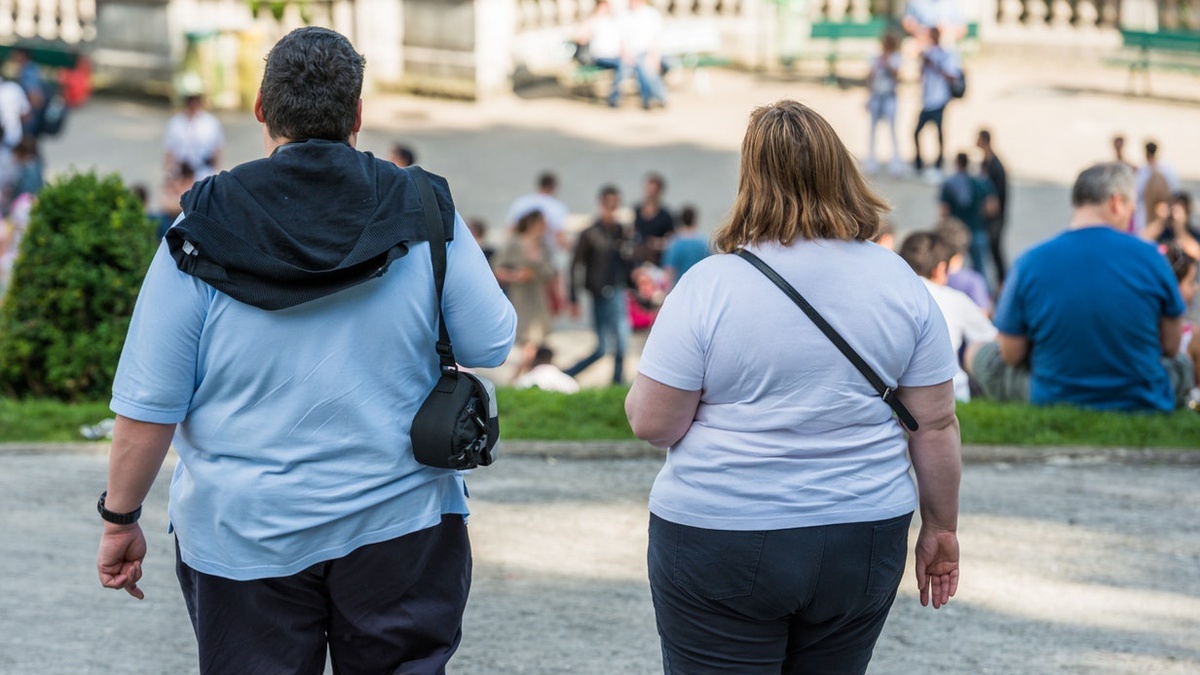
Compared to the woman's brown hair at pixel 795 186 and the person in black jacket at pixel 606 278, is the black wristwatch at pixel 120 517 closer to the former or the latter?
the woman's brown hair at pixel 795 186

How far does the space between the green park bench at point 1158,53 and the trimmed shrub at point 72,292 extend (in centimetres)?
1627

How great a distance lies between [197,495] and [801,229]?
138cm

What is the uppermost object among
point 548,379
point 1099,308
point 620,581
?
point 1099,308

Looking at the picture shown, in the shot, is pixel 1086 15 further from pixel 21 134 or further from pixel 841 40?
pixel 21 134

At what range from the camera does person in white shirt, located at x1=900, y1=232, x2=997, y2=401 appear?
7719mm

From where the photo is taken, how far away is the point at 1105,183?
6598mm

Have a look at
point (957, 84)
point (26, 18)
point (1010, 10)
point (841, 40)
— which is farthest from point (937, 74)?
point (26, 18)

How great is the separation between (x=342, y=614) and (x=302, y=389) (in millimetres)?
511

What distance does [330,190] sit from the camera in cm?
A: 301

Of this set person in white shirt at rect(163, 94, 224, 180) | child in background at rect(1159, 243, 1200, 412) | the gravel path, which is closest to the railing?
person in white shirt at rect(163, 94, 224, 180)

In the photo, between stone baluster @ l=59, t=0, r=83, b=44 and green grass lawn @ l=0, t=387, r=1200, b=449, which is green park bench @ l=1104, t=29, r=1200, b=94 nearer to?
green grass lawn @ l=0, t=387, r=1200, b=449

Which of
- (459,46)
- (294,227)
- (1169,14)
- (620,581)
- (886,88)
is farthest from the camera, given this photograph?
(1169,14)

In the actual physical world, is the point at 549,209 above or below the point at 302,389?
below

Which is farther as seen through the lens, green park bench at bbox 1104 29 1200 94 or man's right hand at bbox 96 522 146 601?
green park bench at bbox 1104 29 1200 94
